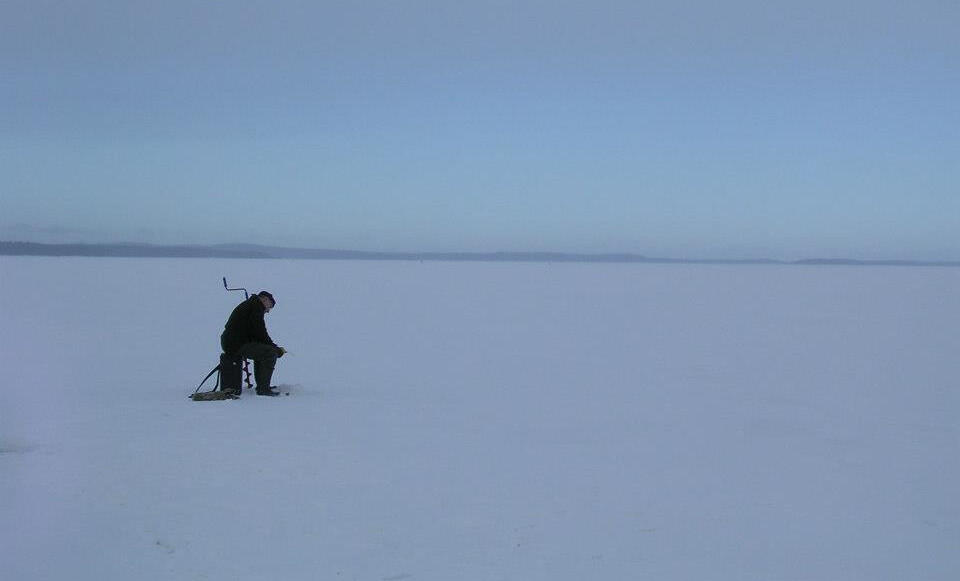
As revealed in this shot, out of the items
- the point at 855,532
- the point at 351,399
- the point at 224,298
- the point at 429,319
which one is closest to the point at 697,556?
the point at 855,532

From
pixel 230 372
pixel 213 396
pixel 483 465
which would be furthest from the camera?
pixel 230 372

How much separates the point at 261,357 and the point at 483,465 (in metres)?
3.34

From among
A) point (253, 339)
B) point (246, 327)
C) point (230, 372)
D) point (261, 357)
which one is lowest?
point (230, 372)

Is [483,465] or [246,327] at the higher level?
[246,327]

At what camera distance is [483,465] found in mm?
6289

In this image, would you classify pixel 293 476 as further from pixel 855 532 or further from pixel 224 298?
pixel 224 298

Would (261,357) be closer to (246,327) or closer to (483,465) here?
(246,327)

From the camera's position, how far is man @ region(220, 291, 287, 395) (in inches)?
342

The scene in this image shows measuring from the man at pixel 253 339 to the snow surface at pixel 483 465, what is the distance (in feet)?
1.36

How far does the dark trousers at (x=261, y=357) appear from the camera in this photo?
8.72m

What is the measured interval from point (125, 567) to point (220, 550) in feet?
1.47

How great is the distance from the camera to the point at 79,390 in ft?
29.7

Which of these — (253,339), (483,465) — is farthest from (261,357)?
(483,465)

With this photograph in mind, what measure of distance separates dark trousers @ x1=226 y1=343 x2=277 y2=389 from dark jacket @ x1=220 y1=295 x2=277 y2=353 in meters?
0.06
